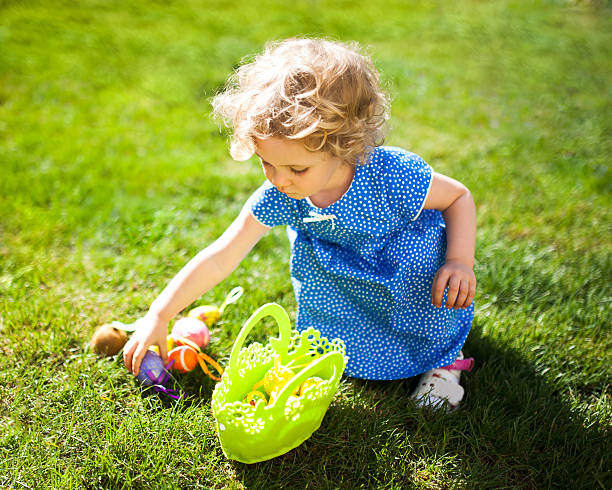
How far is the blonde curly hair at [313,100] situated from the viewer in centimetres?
159

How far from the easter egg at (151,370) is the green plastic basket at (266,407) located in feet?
1.20

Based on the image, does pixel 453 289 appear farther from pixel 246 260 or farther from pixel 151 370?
pixel 246 260

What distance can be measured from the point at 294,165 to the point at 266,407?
686 mm

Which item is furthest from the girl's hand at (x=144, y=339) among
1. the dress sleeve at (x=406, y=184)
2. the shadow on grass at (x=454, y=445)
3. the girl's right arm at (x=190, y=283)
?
the dress sleeve at (x=406, y=184)

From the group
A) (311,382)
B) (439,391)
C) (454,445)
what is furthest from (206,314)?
(454,445)

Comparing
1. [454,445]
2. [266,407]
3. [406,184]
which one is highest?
[406,184]

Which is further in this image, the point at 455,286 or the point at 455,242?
the point at 455,242

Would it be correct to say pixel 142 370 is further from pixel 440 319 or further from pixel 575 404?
pixel 575 404

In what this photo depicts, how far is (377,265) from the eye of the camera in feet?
6.61

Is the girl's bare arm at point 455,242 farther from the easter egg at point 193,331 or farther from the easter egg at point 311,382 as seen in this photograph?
the easter egg at point 193,331

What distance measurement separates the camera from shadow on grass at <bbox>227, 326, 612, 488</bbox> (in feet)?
5.56

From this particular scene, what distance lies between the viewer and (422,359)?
2.05 metres

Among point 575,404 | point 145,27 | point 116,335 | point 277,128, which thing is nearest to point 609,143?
point 575,404

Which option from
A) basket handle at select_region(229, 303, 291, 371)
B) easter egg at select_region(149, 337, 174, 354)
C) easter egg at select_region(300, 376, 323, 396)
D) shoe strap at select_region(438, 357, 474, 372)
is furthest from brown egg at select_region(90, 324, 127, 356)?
shoe strap at select_region(438, 357, 474, 372)
